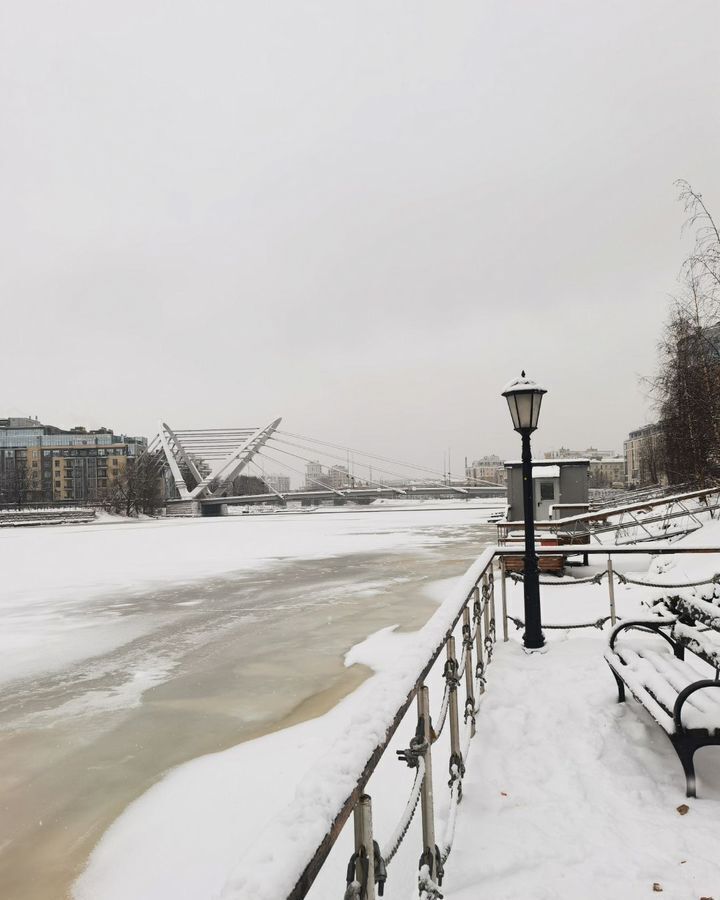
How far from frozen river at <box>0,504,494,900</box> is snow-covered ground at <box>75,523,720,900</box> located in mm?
382

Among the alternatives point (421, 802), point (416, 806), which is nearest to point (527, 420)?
point (421, 802)

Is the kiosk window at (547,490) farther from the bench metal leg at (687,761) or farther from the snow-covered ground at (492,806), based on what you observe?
the bench metal leg at (687,761)

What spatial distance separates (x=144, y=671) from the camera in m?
7.76

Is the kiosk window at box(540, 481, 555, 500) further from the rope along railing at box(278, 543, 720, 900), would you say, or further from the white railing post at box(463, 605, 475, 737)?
the white railing post at box(463, 605, 475, 737)

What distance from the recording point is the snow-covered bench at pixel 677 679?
2.93 m

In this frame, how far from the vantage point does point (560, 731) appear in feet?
12.7

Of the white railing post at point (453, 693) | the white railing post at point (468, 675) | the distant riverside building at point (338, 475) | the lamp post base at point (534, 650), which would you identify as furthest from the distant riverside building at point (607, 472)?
the white railing post at point (453, 693)

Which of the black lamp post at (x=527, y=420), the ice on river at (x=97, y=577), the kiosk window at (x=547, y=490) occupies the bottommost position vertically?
the ice on river at (x=97, y=577)

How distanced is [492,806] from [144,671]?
230 inches

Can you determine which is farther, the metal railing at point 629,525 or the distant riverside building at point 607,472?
the distant riverside building at point 607,472

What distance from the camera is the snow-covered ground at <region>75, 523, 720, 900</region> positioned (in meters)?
1.71

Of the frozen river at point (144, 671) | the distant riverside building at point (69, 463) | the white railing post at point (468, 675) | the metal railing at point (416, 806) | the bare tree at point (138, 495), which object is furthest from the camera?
the distant riverside building at point (69, 463)

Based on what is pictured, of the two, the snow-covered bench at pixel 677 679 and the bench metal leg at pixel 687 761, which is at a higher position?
the snow-covered bench at pixel 677 679

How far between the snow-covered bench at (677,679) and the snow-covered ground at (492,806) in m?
0.32
